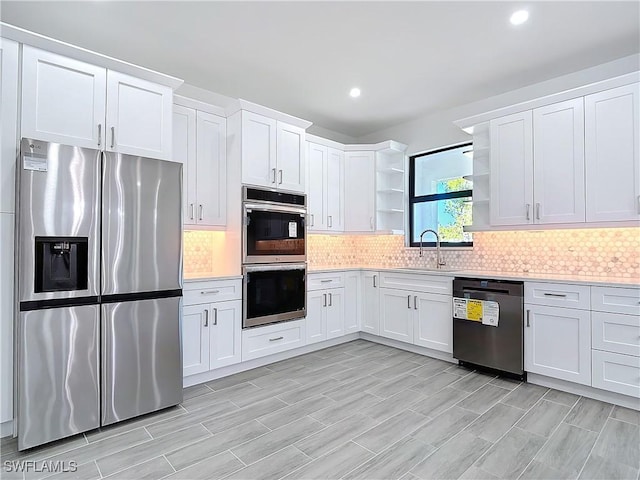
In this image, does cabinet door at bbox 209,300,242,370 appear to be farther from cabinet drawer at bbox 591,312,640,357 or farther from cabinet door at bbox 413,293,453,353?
cabinet drawer at bbox 591,312,640,357

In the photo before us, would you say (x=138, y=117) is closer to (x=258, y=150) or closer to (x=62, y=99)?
(x=62, y=99)

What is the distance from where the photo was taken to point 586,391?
289cm

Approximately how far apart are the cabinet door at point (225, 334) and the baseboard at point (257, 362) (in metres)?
0.10

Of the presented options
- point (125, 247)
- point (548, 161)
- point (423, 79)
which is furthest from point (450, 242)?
point (125, 247)

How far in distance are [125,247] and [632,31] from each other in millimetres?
4250

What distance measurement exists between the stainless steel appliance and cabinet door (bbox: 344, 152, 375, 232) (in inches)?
39.6

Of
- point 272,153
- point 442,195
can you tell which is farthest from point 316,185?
point 442,195

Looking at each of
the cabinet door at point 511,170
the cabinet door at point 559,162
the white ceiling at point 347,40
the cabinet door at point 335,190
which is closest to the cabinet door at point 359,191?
the cabinet door at point 335,190

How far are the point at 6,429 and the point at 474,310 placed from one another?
12.3 ft

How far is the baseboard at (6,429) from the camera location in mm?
2225

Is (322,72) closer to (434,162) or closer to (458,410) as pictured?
(434,162)

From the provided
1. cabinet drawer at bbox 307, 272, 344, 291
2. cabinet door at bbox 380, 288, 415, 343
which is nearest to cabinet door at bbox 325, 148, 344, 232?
cabinet drawer at bbox 307, 272, 344, 291

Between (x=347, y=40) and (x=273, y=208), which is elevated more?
(x=347, y=40)

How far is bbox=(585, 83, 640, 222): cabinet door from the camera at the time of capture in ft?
9.43
